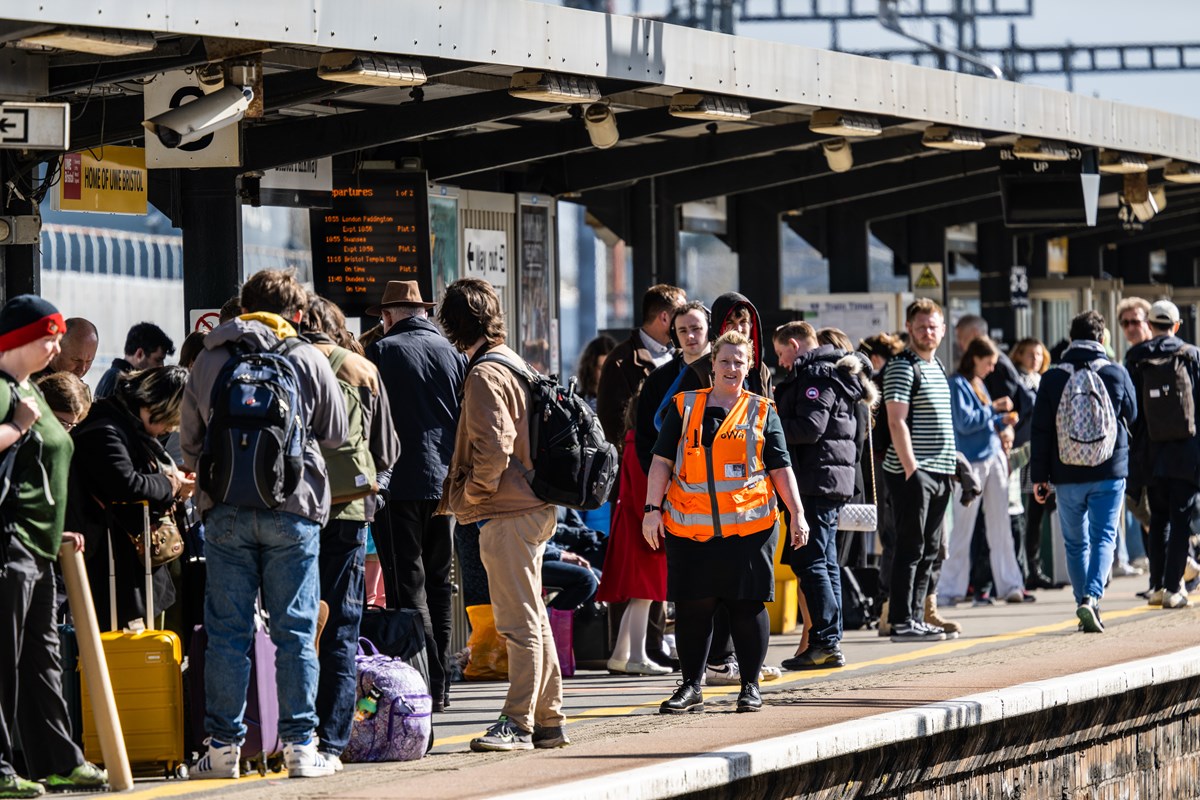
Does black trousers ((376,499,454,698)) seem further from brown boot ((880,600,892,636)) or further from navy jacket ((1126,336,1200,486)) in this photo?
navy jacket ((1126,336,1200,486))

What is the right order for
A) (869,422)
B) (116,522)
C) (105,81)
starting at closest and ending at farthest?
1. (116,522)
2. (105,81)
3. (869,422)

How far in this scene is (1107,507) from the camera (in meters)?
12.2

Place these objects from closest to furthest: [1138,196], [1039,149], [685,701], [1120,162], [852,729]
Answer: [852,729] → [685,701] → [1039,149] → [1120,162] → [1138,196]

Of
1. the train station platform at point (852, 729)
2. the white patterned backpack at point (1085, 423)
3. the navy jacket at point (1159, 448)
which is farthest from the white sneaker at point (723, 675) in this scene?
the navy jacket at point (1159, 448)

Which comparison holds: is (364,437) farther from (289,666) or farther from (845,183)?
(845,183)

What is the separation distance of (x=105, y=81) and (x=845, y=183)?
8365 mm

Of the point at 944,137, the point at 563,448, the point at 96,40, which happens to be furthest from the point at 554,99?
the point at 944,137

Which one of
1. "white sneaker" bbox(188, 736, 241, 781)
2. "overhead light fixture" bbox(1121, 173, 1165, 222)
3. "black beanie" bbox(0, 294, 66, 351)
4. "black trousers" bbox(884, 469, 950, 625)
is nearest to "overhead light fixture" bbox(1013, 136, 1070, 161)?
"overhead light fixture" bbox(1121, 173, 1165, 222)

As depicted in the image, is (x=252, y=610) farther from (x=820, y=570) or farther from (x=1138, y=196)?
(x=1138, y=196)

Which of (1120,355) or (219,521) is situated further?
(1120,355)

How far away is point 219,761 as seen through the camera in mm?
7293

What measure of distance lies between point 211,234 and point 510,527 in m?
3.56

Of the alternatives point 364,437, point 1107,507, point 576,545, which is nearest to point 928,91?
point 1107,507

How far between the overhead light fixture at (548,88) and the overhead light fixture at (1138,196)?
25.7 ft
